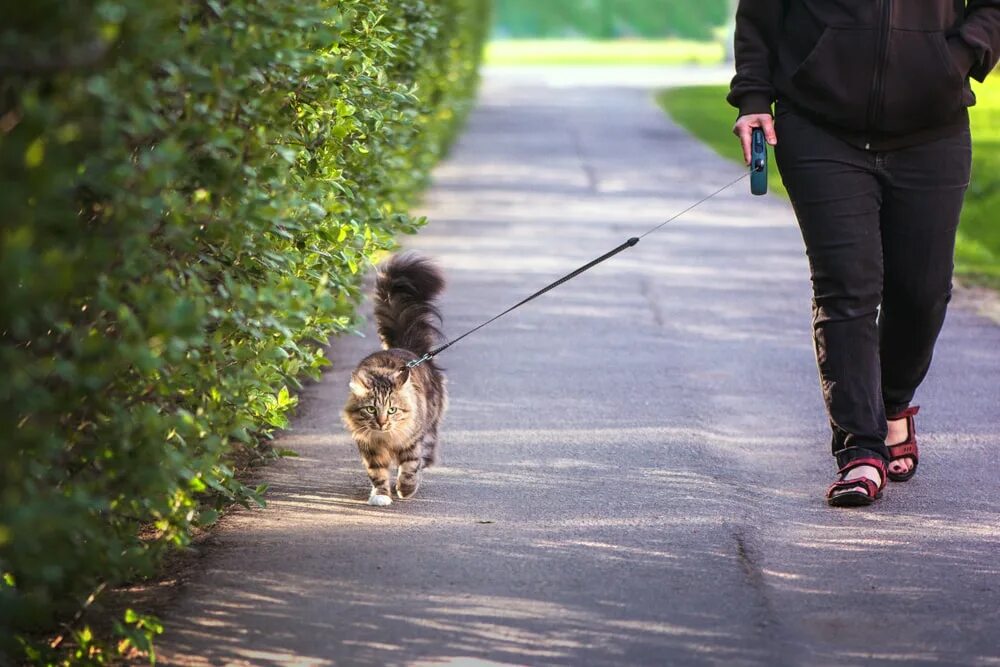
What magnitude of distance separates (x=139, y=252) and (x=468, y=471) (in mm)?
2923

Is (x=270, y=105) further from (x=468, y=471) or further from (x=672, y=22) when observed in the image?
(x=672, y=22)

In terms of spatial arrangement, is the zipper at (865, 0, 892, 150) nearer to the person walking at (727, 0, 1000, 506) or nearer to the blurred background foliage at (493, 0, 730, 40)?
the person walking at (727, 0, 1000, 506)

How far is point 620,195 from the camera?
1728cm

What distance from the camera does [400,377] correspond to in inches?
253

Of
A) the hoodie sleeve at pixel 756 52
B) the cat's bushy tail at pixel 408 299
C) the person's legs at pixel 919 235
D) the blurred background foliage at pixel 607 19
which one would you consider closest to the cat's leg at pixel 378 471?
the cat's bushy tail at pixel 408 299

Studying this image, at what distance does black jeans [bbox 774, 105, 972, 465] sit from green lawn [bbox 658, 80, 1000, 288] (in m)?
6.10

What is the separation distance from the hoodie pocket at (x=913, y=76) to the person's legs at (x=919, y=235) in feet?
0.52

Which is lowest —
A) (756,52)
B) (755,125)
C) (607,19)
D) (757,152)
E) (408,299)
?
(607,19)

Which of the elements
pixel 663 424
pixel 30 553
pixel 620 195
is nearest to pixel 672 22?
pixel 620 195

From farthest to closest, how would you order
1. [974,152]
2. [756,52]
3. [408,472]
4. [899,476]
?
[974,152] → [899,476] → [408,472] → [756,52]

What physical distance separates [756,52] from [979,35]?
837 mm

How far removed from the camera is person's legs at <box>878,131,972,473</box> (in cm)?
607

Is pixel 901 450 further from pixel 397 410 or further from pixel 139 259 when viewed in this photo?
pixel 139 259

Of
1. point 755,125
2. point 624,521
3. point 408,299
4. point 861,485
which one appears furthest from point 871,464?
point 408,299
